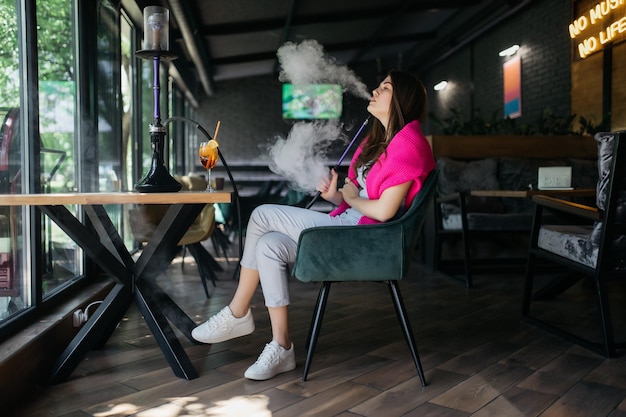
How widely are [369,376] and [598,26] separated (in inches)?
211

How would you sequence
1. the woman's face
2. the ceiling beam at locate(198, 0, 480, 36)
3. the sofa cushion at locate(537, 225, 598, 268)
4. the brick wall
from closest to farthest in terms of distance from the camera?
the woman's face
the sofa cushion at locate(537, 225, 598, 268)
the brick wall
the ceiling beam at locate(198, 0, 480, 36)

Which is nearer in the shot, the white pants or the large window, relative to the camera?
the white pants

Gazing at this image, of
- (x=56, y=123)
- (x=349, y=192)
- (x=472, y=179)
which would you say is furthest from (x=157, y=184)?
(x=472, y=179)

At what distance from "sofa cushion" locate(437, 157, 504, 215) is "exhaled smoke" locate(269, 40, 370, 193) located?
96.9 inches

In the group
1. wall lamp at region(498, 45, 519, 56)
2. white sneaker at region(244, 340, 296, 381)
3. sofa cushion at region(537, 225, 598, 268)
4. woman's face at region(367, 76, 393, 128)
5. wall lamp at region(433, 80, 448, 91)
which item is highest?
wall lamp at region(433, 80, 448, 91)

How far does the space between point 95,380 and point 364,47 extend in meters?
9.32

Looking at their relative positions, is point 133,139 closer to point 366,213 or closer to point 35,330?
point 35,330

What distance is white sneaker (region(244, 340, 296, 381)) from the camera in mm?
2031

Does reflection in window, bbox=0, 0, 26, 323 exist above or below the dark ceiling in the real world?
below

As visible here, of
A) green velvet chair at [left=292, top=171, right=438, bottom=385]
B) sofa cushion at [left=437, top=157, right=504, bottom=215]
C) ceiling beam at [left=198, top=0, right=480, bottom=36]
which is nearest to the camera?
green velvet chair at [left=292, top=171, right=438, bottom=385]

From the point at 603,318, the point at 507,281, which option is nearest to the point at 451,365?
the point at 603,318

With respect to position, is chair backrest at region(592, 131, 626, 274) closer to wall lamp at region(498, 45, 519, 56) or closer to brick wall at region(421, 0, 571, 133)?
brick wall at region(421, 0, 571, 133)

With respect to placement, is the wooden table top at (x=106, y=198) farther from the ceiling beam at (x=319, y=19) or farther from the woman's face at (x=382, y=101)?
the ceiling beam at (x=319, y=19)

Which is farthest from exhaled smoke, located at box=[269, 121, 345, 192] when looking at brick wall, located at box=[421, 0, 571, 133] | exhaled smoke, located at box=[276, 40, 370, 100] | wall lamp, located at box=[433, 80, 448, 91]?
wall lamp, located at box=[433, 80, 448, 91]
